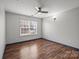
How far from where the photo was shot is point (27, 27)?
489 centimetres

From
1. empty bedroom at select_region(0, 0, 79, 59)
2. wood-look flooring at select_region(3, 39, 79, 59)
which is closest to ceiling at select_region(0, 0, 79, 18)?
empty bedroom at select_region(0, 0, 79, 59)

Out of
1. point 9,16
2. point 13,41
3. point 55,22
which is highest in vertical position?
point 9,16

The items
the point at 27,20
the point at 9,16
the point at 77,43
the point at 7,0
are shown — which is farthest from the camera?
the point at 27,20

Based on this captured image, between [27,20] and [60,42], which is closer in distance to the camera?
[60,42]

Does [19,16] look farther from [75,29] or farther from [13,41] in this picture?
[75,29]

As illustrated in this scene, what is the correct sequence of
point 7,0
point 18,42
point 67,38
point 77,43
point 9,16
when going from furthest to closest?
point 18,42, point 9,16, point 67,38, point 77,43, point 7,0

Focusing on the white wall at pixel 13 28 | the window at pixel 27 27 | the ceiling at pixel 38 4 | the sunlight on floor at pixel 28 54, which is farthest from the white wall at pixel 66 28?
the white wall at pixel 13 28

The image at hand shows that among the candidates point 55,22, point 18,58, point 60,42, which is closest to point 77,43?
point 60,42

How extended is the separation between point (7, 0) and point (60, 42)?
4.00 metres

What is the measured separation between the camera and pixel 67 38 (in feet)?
11.5

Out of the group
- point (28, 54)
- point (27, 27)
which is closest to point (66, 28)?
point (28, 54)

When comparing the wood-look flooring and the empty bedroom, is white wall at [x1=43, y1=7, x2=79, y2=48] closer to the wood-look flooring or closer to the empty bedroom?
the empty bedroom

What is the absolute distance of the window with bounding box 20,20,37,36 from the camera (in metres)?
4.54

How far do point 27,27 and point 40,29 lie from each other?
5.09ft
